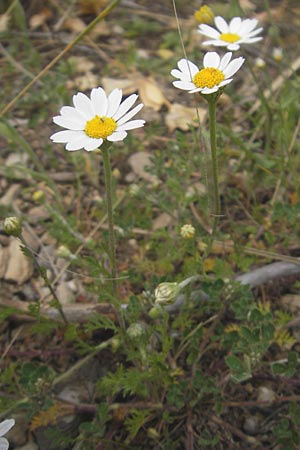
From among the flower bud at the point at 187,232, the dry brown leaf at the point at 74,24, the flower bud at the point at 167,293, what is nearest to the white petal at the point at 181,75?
the flower bud at the point at 187,232

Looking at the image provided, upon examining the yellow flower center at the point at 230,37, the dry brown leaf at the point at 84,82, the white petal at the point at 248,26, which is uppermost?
the white petal at the point at 248,26

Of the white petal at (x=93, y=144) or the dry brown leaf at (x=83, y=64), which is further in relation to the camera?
the dry brown leaf at (x=83, y=64)

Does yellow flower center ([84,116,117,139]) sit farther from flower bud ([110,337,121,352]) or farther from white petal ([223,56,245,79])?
flower bud ([110,337,121,352])

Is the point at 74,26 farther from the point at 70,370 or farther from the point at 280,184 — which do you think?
the point at 70,370

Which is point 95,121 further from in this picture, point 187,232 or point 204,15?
point 204,15

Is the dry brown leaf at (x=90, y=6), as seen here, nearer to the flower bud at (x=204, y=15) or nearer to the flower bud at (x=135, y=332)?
the flower bud at (x=204, y=15)

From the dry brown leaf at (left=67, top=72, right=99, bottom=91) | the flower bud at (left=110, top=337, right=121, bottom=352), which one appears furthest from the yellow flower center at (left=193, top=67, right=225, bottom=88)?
the dry brown leaf at (left=67, top=72, right=99, bottom=91)

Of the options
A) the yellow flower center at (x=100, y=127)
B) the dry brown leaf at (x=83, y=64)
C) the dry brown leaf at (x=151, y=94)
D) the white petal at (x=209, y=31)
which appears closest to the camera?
the yellow flower center at (x=100, y=127)
